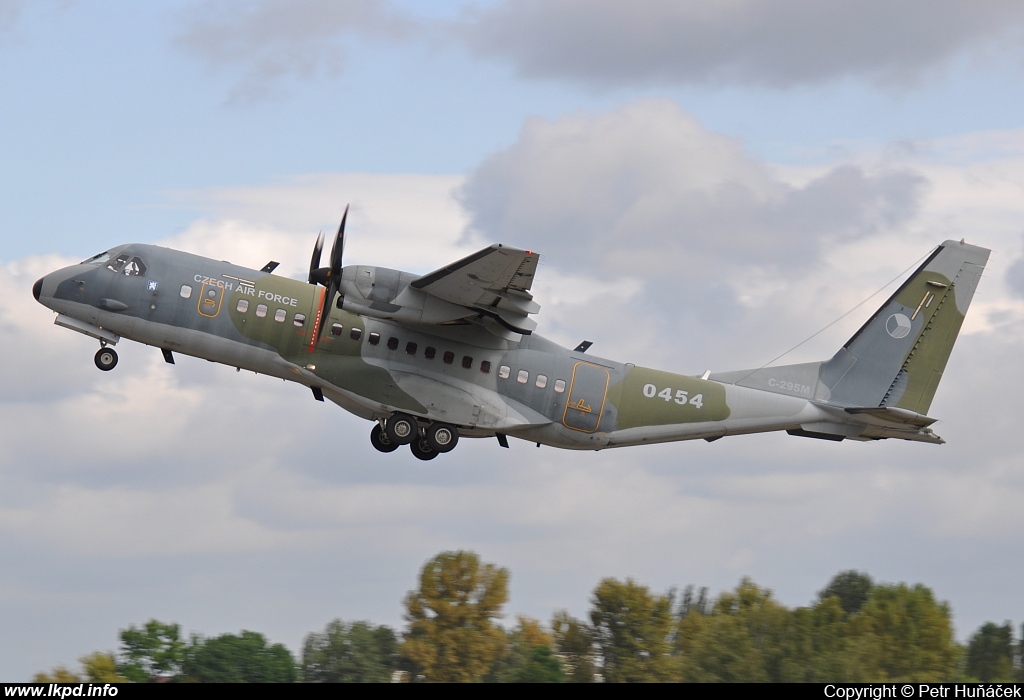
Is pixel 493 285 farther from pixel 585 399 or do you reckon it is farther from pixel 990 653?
pixel 990 653

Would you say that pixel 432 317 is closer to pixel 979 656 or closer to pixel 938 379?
pixel 938 379

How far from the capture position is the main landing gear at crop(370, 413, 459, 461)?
25766 mm

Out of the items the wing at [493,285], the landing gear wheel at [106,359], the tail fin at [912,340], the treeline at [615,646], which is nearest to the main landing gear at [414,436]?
the wing at [493,285]

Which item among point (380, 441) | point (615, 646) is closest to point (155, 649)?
point (615, 646)

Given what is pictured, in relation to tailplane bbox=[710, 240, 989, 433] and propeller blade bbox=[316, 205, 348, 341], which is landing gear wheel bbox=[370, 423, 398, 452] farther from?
tailplane bbox=[710, 240, 989, 433]

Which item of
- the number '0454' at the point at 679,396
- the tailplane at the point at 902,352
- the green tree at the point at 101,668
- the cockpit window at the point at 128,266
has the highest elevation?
the tailplane at the point at 902,352

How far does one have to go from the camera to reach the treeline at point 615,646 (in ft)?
162

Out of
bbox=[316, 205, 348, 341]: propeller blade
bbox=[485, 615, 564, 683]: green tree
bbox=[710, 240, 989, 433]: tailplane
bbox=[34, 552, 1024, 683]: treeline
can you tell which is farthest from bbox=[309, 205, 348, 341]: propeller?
bbox=[485, 615, 564, 683]: green tree

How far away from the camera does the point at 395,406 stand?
2553 centimetres

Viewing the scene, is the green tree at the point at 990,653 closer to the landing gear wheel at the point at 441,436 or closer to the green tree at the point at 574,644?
the green tree at the point at 574,644

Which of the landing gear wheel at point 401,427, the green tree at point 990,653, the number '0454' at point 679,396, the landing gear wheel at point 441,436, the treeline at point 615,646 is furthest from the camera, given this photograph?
the green tree at point 990,653

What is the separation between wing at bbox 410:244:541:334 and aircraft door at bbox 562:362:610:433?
2571 millimetres

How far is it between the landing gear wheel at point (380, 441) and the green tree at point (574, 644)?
37.8 meters
